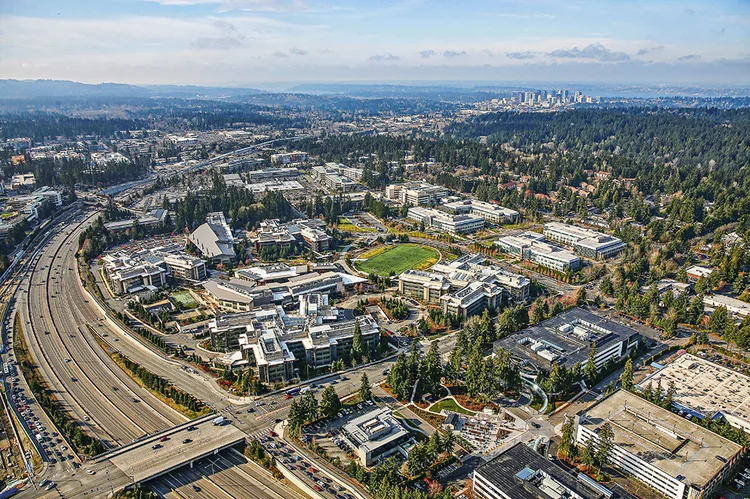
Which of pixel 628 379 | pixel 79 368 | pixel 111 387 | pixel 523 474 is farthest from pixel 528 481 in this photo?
pixel 79 368

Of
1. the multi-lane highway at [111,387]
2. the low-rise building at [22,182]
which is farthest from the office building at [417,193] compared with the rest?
the low-rise building at [22,182]

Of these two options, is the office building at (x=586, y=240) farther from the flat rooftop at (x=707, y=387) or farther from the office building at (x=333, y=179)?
the office building at (x=333, y=179)

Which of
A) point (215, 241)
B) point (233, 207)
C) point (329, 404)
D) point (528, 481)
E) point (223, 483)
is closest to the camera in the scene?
point (528, 481)

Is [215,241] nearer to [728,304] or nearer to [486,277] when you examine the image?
[486,277]

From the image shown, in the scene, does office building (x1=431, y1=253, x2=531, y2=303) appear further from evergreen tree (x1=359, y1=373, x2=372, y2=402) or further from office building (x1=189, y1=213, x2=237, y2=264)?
office building (x1=189, y1=213, x2=237, y2=264)

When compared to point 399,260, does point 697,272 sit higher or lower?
higher

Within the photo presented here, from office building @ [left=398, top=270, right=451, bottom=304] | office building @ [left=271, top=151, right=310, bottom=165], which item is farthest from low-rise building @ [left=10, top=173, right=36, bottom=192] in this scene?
office building @ [left=398, top=270, right=451, bottom=304]
